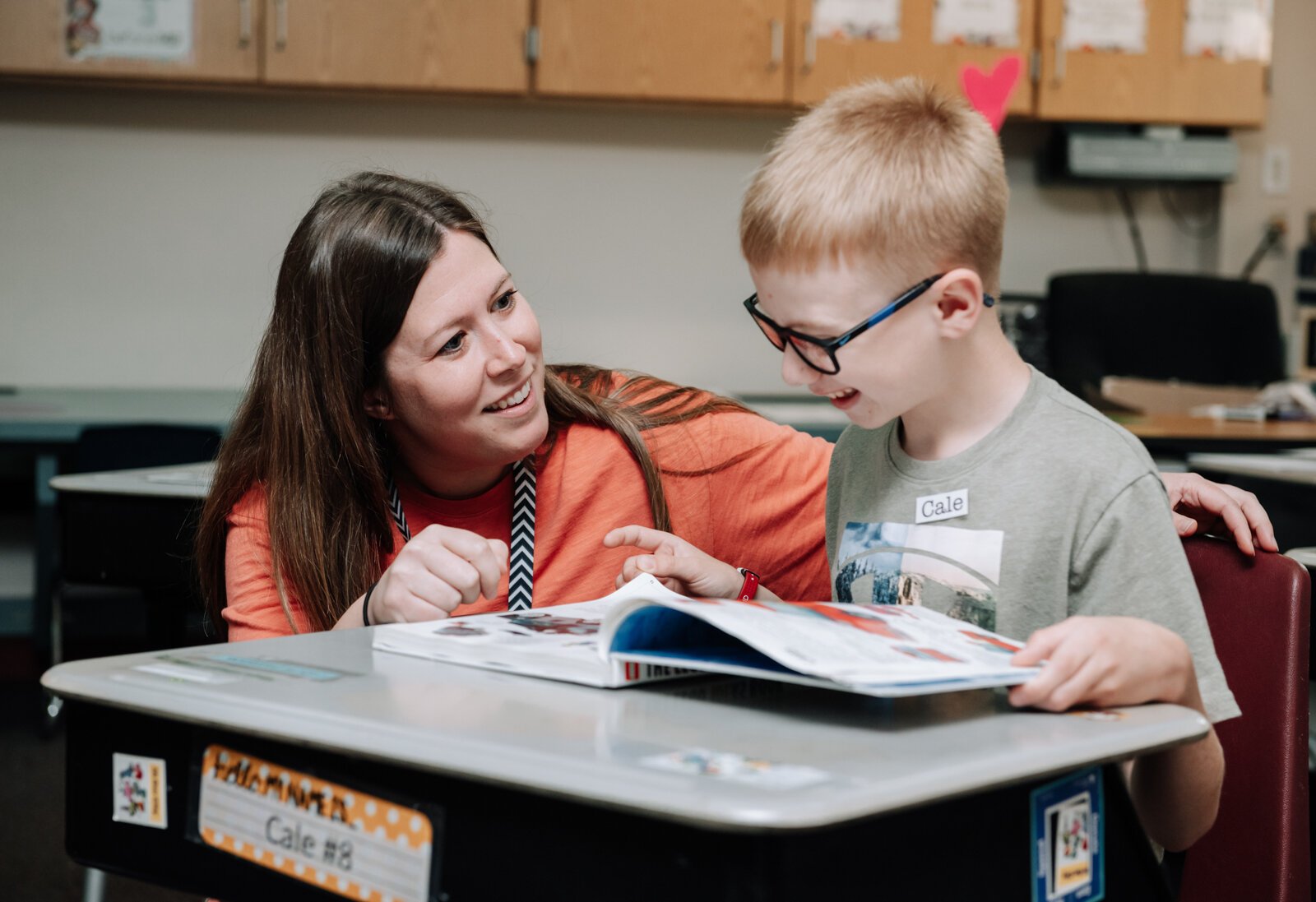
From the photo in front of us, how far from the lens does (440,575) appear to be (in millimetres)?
996

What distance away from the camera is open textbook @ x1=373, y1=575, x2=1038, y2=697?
0.65 meters

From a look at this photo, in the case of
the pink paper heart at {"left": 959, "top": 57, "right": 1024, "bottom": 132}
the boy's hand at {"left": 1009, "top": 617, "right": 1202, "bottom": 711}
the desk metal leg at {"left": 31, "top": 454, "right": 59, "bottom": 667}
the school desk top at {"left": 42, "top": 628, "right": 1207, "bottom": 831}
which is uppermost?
the pink paper heart at {"left": 959, "top": 57, "right": 1024, "bottom": 132}

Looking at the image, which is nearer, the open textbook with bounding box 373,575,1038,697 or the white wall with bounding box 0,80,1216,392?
the open textbook with bounding box 373,575,1038,697

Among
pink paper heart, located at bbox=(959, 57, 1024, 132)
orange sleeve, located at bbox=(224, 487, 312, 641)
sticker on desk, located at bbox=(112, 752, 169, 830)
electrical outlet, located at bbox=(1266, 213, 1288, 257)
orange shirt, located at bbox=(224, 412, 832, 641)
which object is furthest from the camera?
electrical outlet, located at bbox=(1266, 213, 1288, 257)

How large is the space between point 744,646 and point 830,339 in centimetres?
24

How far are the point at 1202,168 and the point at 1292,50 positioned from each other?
61 centimetres

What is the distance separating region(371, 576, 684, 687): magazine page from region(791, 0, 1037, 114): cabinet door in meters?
2.80

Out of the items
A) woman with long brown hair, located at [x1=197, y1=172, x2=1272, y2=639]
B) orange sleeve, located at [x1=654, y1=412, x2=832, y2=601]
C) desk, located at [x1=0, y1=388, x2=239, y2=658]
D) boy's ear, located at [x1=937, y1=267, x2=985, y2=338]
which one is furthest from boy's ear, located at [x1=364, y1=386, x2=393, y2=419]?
desk, located at [x1=0, y1=388, x2=239, y2=658]

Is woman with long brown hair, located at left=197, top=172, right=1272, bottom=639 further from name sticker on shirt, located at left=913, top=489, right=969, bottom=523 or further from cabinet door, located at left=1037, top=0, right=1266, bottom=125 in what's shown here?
cabinet door, located at left=1037, top=0, right=1266, bottom=125

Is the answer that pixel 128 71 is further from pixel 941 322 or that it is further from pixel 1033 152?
pixel 941 322

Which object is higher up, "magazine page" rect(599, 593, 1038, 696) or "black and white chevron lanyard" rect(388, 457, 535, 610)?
"magazine page" rect(599, 593, 1038, 696)

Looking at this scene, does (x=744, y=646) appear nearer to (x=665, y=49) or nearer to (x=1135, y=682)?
(x=1135, y=682)

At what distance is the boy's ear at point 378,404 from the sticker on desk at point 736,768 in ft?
2.74

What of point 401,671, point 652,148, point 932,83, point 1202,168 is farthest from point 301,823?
point 1202,168
